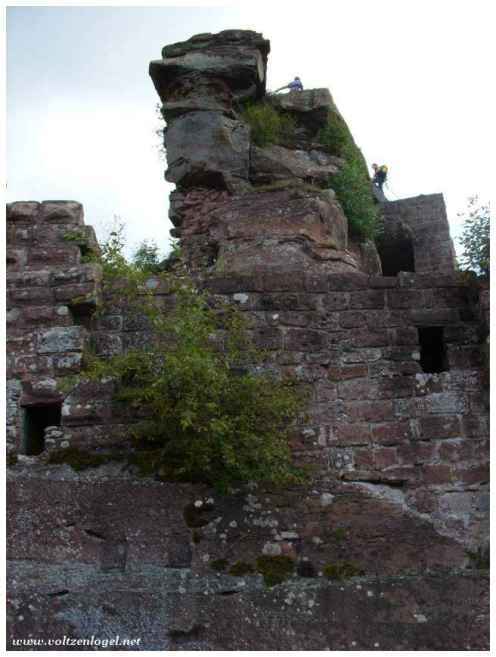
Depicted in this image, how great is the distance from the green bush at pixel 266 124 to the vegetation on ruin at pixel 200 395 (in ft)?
11.9

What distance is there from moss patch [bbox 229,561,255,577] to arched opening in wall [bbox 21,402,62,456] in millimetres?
1573

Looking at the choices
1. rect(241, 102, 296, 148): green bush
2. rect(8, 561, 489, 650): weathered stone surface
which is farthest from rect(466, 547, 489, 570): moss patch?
rect(241, 102, 296, 148): green bush

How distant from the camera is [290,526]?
17.8 ft

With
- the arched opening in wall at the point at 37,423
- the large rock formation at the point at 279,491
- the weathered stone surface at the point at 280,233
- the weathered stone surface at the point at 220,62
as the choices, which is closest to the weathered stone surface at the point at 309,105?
the weathered stone surface at the point at 220,62

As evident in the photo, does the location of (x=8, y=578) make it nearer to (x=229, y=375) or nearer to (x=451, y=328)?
(x=229, y=375)

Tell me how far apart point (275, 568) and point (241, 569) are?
0.21 metres

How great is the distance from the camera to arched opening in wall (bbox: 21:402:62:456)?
5.85 m

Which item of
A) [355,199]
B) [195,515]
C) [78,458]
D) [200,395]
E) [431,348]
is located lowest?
[195,515]

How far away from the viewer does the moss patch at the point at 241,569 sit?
5.26 m

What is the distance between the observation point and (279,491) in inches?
218

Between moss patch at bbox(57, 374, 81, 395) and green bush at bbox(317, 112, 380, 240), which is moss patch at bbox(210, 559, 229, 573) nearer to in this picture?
moss patch at bbox(57, 374, 81, 395)

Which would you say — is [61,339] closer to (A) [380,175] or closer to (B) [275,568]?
(B) [275,568]

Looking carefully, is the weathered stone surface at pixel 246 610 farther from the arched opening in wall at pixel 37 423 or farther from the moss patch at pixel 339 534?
the arched opening in wall at pixel 37 423

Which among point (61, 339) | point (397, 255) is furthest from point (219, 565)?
point (397, 255)
